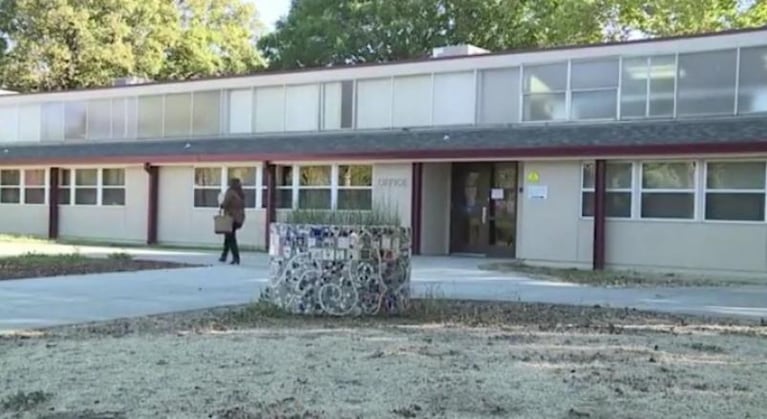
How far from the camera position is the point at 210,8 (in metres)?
51.2

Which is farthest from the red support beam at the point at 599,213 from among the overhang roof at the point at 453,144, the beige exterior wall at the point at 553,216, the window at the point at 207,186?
the window at the point at 207,186

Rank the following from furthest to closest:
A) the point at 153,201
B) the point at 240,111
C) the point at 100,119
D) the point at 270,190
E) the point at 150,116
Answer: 1. the point at 100,119
2. the point at 150,116
3. the point at 240,111
4. the point at 153,201
5. the point at 270,190

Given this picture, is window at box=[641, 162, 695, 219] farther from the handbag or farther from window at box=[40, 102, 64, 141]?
window at box=[40, 102, 64, 141]

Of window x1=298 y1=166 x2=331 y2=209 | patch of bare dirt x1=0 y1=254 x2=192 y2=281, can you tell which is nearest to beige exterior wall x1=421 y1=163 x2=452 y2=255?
window x1=298 y1=166 x2=331 y2=209

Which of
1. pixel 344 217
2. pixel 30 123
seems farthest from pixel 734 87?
pixel 30 123

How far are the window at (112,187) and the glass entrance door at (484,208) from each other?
11.7 metres

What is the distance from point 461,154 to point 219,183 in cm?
868

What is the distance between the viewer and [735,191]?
18.5 metres

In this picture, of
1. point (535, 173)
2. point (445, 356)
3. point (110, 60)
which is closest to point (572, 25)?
point (535, 173)

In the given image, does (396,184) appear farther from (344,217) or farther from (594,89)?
(344,217)

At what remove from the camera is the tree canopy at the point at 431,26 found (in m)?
36.8

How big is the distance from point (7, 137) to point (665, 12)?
1010 inches

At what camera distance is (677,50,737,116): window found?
1983 cm

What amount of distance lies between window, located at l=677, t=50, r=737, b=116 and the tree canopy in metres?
15.9
